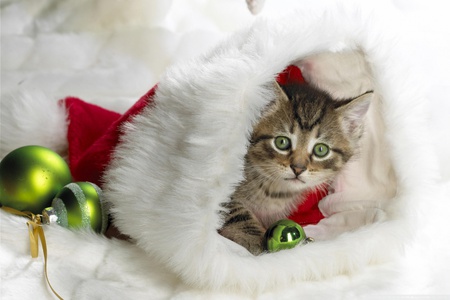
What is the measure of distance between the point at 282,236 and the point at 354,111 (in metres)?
0.27

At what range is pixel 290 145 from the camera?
1.11 meters

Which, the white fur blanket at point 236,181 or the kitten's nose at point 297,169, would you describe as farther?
the kitten's nose at point 297,169

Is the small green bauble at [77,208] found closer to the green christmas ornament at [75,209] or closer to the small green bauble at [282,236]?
the green christmas ornament at [75,209]

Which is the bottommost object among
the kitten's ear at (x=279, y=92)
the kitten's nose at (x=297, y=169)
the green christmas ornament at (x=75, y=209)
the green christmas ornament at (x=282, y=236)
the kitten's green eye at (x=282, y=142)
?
the green christmas ornament at (x=75, y=209)

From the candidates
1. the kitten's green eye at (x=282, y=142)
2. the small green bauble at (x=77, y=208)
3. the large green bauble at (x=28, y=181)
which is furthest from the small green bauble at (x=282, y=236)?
the large green bauble at (x=28, y=181)

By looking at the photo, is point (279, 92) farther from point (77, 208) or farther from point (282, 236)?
point (77, 208)

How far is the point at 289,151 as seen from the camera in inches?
43.6

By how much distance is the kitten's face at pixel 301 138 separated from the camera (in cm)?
110

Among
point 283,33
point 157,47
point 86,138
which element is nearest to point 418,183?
point 283,33

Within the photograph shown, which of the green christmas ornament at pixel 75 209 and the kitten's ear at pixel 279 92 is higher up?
the kitten's ear at pixel 279 92

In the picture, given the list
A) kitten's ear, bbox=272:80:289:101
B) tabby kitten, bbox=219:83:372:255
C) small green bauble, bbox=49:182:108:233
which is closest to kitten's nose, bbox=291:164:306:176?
tabby kitten, bbox=219:83:372:255

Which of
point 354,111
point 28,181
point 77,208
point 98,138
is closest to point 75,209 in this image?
point 77,208

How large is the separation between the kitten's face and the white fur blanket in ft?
0.23

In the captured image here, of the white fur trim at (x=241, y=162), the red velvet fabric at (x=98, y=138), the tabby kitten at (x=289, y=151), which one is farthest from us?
the red velvet fabric at (x=98, y=138)
